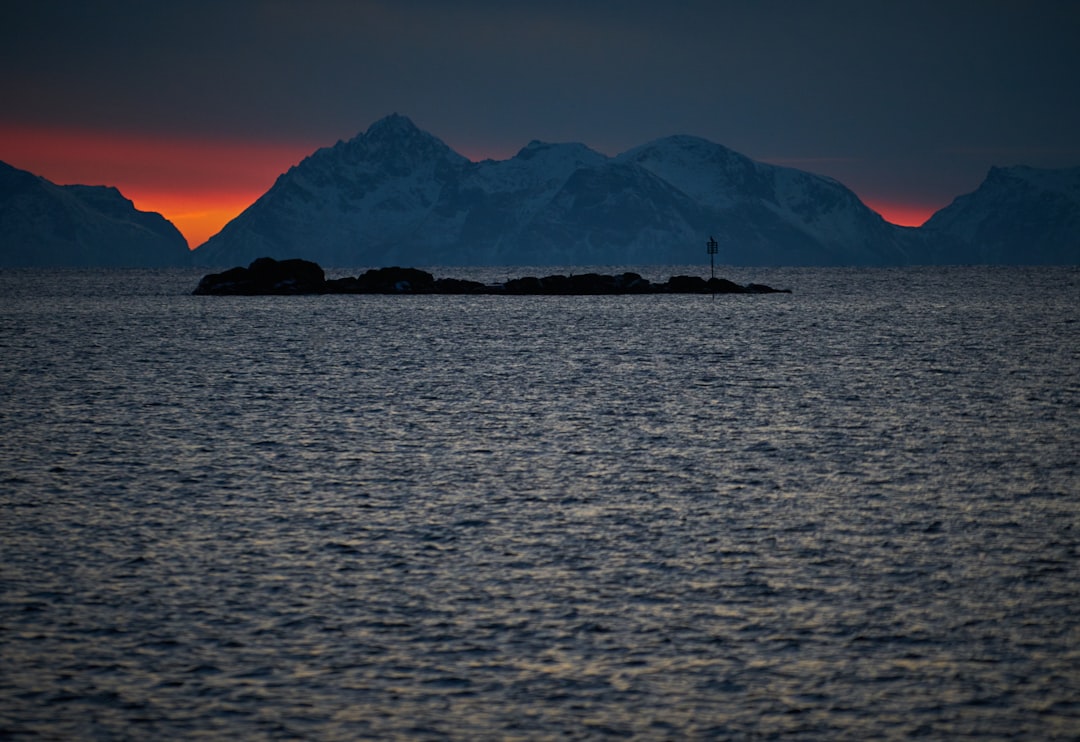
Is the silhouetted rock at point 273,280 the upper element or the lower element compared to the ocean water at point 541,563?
upper

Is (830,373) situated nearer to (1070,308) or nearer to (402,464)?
(402,464)

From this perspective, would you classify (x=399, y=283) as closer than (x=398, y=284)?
No

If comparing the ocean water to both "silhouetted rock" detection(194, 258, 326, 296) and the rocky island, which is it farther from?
the rocky island

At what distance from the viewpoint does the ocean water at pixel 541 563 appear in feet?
45.1

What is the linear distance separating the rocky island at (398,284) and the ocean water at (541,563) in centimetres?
12298

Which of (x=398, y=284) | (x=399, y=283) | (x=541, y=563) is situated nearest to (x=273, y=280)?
(x=398, y=284)

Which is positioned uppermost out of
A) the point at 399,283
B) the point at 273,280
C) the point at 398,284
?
the point at 273,280

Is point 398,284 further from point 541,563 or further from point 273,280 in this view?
point 541,563

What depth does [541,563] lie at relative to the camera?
20.3m

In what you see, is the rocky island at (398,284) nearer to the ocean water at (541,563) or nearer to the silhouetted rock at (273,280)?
the silhouetted rock at (273,280)

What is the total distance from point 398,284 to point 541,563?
161 m

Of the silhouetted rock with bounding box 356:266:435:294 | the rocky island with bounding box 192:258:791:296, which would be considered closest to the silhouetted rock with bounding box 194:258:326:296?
the rocky island with bounding box 192:258:791:296

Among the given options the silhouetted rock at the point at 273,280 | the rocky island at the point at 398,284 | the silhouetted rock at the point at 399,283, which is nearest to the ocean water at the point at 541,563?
the silhouetted rock at the point at 273,280

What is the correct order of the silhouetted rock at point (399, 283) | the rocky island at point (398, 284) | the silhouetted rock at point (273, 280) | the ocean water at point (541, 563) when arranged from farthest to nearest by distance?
the silhouetted rock at point (399, 283) → the rocky island at point (398, 284) → the silhouetted rock at point (273, 280) → the ocean water at point (541, 563)
